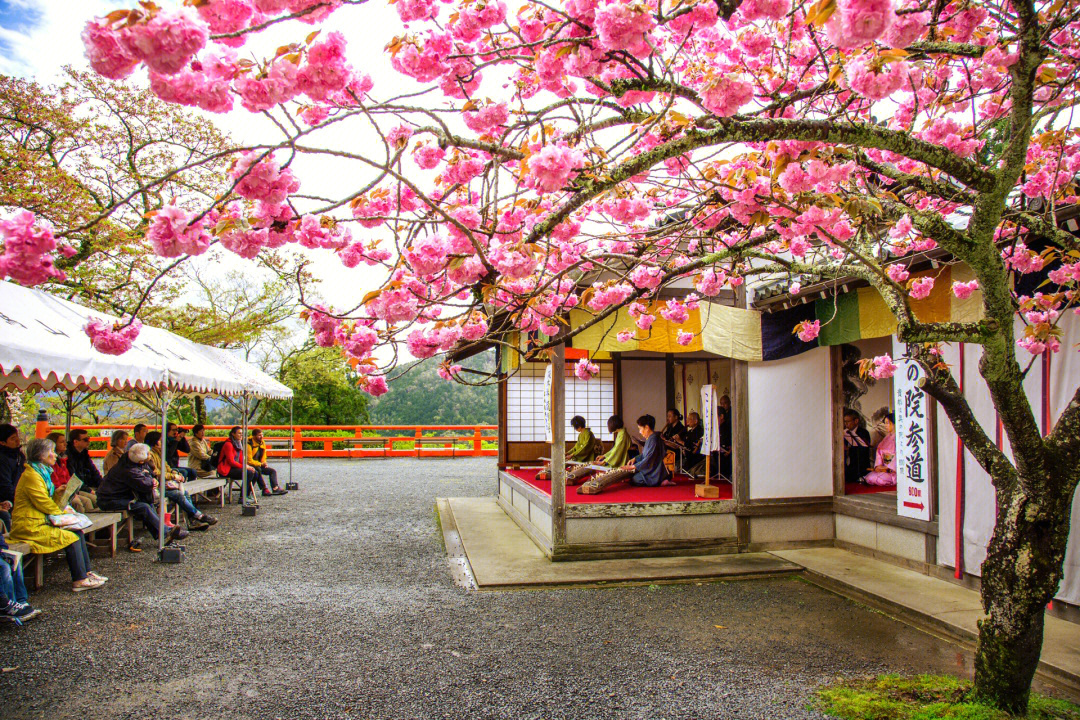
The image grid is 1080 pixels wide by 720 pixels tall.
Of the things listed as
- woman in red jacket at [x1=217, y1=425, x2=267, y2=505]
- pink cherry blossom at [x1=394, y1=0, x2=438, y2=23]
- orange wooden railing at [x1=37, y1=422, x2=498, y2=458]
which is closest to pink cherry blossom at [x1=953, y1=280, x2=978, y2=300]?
pink cherry blossom at [x1=394, y1=0, x2=438, y2=23]

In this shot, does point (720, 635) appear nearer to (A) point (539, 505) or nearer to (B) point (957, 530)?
(B) point (957, 530)

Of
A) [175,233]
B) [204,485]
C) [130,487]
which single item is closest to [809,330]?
[175,233]

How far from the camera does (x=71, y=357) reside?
4785 millimetres

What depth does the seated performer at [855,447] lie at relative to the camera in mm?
7191

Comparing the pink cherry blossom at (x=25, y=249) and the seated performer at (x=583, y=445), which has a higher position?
the pink cherry blossom at (x=25, y=249)

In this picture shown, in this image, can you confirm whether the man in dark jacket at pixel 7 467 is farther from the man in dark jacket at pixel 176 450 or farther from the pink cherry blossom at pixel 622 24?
the pink cherry blossom at pixel 622 24

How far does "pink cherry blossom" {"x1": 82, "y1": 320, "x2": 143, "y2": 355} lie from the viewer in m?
3.36

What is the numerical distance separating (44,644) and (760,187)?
5.19m

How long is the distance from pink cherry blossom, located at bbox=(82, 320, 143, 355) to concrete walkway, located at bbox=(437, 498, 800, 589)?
3.27m

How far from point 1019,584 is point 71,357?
636 centimetres

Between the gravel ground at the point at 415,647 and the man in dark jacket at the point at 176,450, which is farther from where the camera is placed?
the man in dark jacket at the point at 176,450

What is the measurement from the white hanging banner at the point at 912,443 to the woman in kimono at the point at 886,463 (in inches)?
63.3

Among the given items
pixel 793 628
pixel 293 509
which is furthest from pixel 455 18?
pixel 293 509

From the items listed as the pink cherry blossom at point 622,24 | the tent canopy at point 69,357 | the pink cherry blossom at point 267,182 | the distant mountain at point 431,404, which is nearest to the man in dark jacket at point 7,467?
the tent canopy at point 69,357
